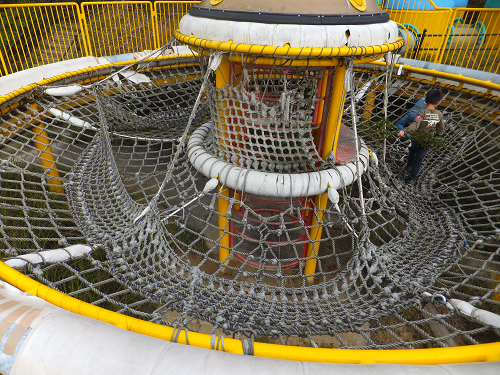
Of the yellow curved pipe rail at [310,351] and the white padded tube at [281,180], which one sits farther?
the white padded tube at [281,180]

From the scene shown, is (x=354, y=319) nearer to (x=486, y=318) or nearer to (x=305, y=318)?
(x=305, y=318)

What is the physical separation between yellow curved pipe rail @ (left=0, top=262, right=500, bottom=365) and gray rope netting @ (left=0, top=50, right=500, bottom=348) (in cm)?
16

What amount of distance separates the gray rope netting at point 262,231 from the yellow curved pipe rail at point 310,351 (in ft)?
0.52

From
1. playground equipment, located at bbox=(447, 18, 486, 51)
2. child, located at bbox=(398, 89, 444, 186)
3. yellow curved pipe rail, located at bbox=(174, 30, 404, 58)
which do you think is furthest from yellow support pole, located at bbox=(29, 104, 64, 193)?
playground equipment, located at bbox=(447, 18, 486, 51)

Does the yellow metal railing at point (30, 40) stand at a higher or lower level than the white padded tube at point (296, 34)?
lower

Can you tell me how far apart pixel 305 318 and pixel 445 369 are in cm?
75

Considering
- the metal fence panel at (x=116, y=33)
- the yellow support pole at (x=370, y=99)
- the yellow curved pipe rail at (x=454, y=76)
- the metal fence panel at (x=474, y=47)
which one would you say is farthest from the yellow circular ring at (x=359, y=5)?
the metal fence panel at (x=116, y=33)

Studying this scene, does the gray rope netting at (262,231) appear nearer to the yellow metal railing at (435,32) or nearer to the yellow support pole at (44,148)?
the yellow support pole at (44,148)

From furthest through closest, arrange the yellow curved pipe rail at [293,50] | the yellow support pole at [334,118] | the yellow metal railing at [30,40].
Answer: the yellow metal railing at [30,40], the yellow support pole at [334,118], the yellow curved pipe rail at [293,50]

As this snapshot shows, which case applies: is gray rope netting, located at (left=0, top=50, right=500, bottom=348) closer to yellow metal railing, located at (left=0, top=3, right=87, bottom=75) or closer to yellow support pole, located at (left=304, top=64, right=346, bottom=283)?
yellow support pole, located at (left=304, top=64, right=346, bottom=283)

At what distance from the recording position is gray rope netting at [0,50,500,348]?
5.52ft

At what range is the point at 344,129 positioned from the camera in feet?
10.5

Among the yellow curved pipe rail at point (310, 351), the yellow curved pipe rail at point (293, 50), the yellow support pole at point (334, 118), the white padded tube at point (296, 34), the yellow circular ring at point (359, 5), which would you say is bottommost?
the yellow curved pipe rail at point (310, 351)

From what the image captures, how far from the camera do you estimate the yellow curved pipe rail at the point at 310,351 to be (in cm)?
104
